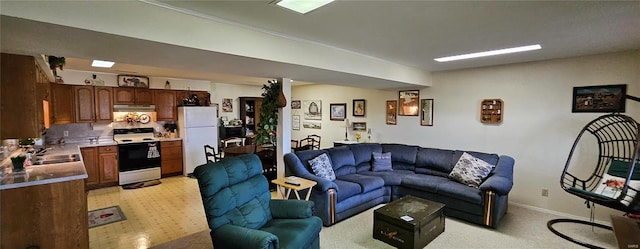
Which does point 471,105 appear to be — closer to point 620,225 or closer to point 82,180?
point 620,225

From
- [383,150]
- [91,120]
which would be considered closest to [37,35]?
[91,120]

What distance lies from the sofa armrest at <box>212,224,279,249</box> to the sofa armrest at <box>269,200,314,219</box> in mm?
606

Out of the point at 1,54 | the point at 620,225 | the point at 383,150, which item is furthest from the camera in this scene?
the point at 383,150

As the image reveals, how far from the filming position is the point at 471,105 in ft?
16.6

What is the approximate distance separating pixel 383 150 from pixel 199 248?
12.0ft

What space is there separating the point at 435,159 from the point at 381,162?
0.94 m

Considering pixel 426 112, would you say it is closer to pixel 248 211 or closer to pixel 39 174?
pixel 248 211

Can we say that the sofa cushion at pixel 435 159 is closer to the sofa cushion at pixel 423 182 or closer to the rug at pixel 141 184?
the sofa cushion at pixel 423 182

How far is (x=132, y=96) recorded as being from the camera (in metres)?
6.13

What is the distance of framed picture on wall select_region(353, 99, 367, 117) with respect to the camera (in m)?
6.76

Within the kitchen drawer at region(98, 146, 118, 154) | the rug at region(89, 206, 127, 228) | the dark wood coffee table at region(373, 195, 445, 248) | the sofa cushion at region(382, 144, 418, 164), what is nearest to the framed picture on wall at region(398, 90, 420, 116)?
the sofa cushion at region(382, 144, 418, 164)

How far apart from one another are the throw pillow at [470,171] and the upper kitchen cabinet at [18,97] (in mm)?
5250

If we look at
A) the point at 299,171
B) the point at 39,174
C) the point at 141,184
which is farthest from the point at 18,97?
the point at 141,184

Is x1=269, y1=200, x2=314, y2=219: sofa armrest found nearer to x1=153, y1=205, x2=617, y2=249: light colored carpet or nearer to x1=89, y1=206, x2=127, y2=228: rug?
x1=153, y1=205, x2=617, y2=249: light colored carpet
